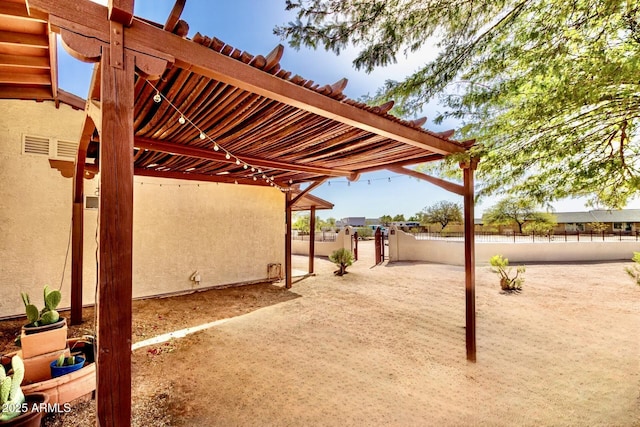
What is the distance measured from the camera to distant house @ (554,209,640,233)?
29.9m

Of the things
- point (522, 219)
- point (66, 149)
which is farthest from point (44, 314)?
point (522, 219)

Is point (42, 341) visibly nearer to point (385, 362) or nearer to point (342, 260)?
point (385, 362)

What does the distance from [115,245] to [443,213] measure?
34227mm

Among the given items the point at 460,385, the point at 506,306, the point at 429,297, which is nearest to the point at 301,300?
the point at 429,297

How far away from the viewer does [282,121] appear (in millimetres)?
2834

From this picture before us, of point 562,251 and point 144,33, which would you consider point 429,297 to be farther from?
point 562,251

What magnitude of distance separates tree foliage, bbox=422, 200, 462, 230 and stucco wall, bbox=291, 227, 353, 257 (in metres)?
21.2

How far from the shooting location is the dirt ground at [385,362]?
2.39 m

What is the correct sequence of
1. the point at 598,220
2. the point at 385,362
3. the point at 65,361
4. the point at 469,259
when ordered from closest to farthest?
the point at 65,361
the point at 385,362
the point at 469,259
the point at 598,220

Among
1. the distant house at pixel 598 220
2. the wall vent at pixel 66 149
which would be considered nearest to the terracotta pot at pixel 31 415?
the wall vent at pixel 66 149

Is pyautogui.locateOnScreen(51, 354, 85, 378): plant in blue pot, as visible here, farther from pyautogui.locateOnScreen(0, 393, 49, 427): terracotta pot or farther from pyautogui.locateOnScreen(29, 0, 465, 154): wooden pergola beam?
pyautogui.locateOnScreen(29, 0, 465, 154): wooden pergola beam

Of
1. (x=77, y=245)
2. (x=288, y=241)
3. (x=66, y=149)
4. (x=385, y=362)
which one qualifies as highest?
(x=66, y=149)

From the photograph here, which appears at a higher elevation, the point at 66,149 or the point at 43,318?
the point at 66,149

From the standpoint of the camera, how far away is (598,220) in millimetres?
31922
